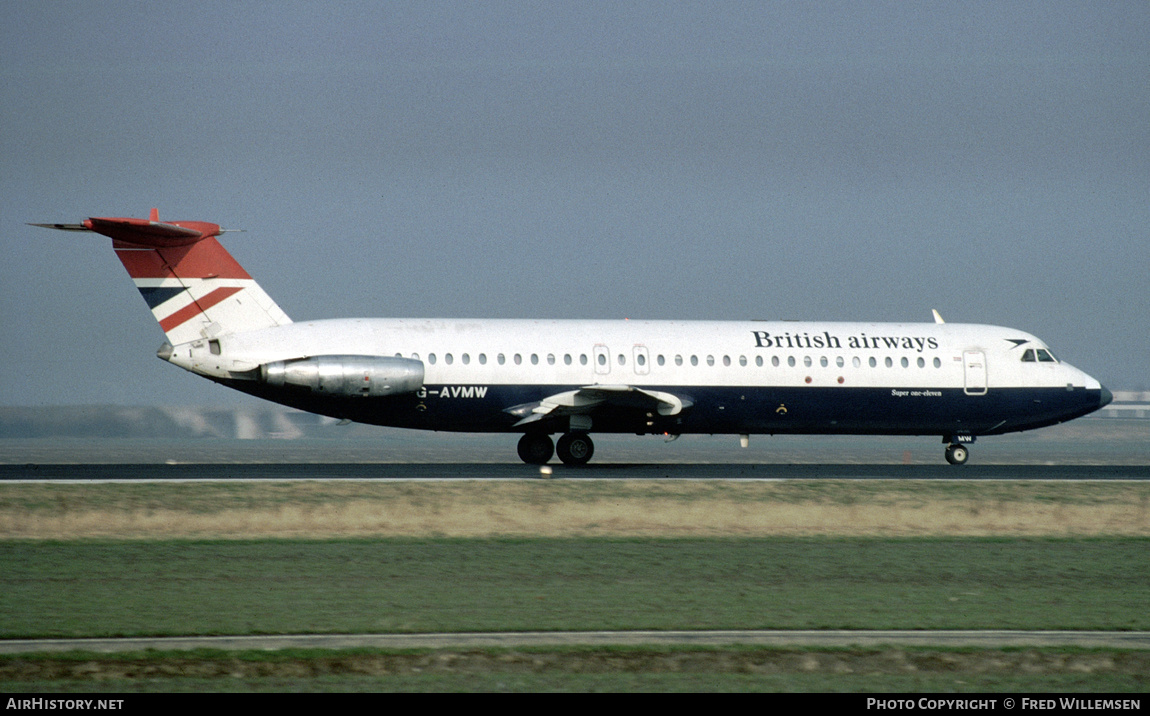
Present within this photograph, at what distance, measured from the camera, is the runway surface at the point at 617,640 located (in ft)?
35.4

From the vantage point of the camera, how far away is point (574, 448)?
30.9 meters

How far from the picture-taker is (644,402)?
2995 cm

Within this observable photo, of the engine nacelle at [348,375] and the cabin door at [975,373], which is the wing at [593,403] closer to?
the engine nacelle at [348,375]

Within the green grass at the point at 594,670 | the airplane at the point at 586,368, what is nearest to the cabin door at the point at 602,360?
the airplane at the point at 586,368

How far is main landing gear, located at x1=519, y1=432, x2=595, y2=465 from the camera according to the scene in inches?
1217

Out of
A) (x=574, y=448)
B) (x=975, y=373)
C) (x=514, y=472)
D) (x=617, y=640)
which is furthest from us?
(x=975, y=373)

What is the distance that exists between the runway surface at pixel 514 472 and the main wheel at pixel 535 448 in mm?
895

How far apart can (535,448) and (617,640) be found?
20258 millimetres

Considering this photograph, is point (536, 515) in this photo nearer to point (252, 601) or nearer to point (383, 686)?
point (252, 601)

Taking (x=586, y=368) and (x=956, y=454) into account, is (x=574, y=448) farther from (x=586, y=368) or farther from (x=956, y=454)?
(x=956, y=454)
